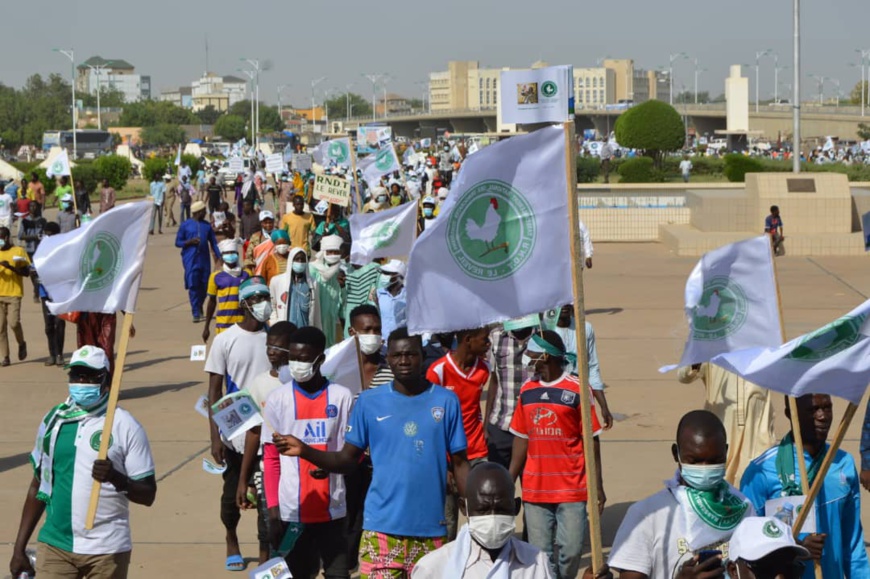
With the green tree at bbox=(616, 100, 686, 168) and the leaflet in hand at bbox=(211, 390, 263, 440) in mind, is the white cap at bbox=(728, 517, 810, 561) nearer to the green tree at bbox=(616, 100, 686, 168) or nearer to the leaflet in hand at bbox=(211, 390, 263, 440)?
the leaflet in hand at bbox=(211, 390, 263, 440)

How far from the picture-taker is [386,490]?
5.46 meters

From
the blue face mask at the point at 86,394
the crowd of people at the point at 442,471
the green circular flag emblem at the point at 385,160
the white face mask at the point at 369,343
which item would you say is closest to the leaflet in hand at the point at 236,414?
the crowd of people at the point at 442,471

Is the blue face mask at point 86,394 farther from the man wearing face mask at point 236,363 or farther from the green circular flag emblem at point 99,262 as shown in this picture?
the man wearing face mask at point 236,363

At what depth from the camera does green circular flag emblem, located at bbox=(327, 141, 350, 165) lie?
22.5m

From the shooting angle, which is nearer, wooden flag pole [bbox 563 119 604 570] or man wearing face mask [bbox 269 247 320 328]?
wooden flag pole [bbox 563 119 604 570]

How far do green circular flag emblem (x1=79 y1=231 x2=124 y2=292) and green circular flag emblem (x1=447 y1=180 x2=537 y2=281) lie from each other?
1590mm

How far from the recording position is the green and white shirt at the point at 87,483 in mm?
5250

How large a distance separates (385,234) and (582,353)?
728 centimetres

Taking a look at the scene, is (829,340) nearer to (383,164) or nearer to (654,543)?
(654,543)

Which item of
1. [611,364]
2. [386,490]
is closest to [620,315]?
[611,364]

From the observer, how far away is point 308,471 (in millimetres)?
Answer: 5961

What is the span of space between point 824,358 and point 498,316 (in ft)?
3.72

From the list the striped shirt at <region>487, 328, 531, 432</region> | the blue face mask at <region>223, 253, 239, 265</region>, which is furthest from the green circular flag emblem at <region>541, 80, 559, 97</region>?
the striped shirt at <region>487, 328, 531, 432</region>

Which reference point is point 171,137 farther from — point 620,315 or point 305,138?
point 620,315
